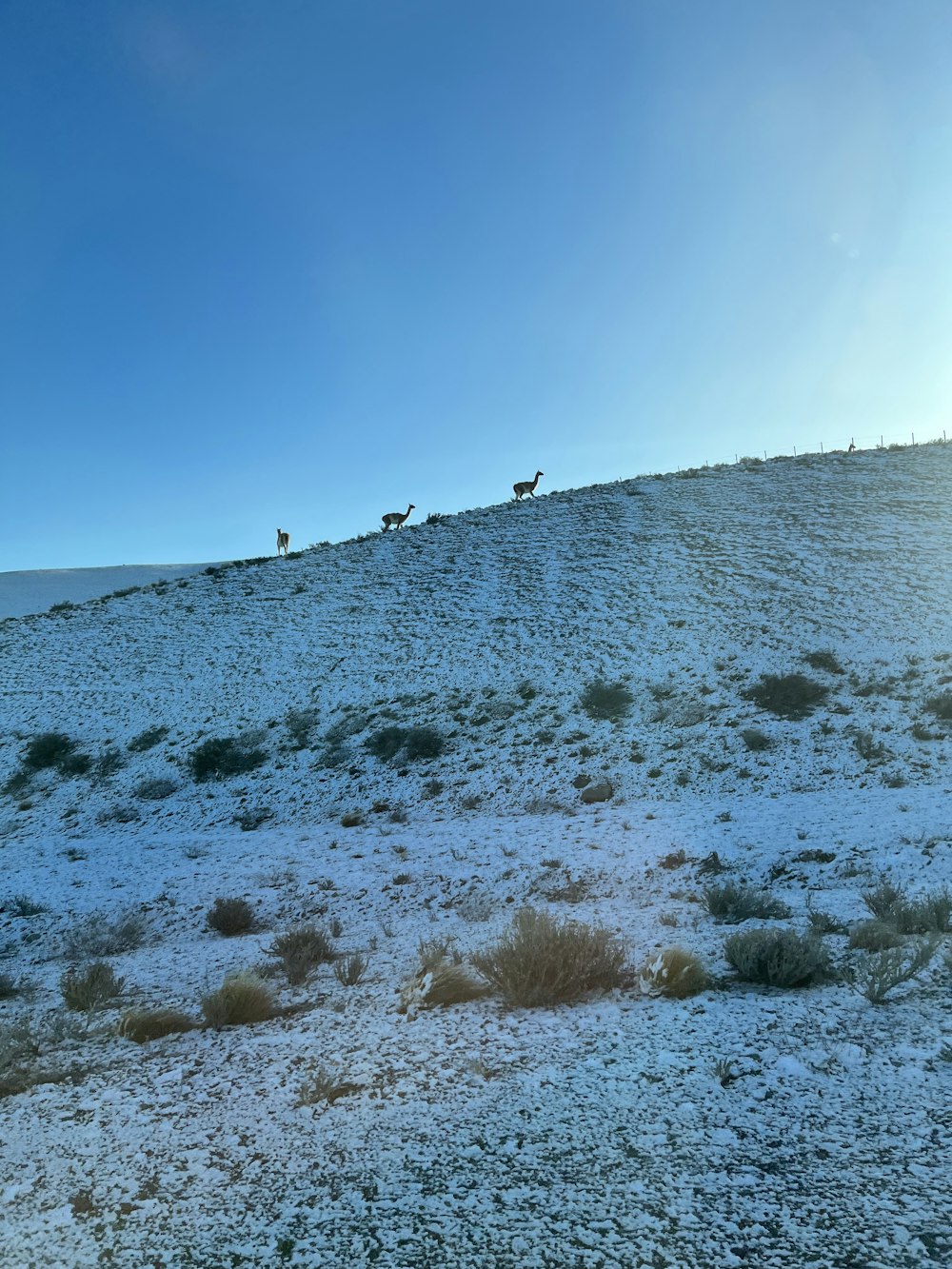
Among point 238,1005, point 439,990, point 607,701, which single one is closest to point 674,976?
point 439,990

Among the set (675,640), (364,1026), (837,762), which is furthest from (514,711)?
(364,1026)

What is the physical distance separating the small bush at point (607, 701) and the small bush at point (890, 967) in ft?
40.9

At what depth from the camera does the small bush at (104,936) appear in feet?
29.6

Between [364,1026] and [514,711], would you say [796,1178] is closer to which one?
[364,1026]

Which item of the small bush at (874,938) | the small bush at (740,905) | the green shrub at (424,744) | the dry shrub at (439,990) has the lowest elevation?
the small bush at (740,905)

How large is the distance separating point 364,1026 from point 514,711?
14650 millimetres

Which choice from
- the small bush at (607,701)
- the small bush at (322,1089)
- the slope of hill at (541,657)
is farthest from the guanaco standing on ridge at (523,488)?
the small bush at (322,1089)

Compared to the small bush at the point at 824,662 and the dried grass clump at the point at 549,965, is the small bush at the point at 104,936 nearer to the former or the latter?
the dried grass clump at the point at 549,965

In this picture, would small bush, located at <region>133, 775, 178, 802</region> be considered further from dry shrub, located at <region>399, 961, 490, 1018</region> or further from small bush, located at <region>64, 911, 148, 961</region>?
dry shrub, located at <region>399, 961, 490, 1018</region>

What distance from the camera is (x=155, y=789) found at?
770 inches

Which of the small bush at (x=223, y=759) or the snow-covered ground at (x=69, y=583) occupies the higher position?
the snow-covered ground at (x=69, y=583)

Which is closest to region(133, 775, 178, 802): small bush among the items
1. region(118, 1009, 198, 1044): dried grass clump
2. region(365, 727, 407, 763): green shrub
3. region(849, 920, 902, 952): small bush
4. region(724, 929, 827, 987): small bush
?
region(365, 727, 407, 763): green shrub

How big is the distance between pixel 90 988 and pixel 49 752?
18.1 meters

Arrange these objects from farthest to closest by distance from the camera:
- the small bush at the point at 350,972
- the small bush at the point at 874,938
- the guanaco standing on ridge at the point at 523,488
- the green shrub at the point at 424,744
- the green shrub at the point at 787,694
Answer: the guanaco standing on ridge at the point at 523,488 → the green shrub at the point at 424,744 → the green shrub at the point at 787,694 → the small bush at the point at 350,972 → the small bush at the point at 874,938
